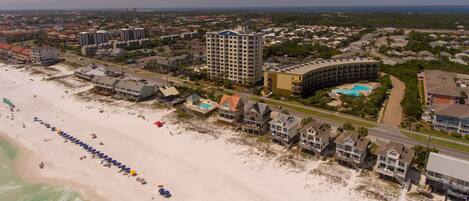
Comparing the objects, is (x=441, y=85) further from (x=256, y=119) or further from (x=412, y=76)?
(x=256, y=119)

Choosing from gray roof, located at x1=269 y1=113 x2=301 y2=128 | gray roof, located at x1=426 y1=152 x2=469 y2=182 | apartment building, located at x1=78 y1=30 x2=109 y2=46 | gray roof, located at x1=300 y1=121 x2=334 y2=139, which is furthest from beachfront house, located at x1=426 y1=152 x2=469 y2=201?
apartment building, located at x1=78 y1=30 x2=109 y2=46

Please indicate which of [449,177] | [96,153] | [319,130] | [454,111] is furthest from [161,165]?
[454,111]

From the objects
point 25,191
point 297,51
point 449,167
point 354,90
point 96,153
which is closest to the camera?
point 449,167

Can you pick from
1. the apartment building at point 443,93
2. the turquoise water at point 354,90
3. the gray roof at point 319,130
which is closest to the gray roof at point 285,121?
the gray roof at point 319,130

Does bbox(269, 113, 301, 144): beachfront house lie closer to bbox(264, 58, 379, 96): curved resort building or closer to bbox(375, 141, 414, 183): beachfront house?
bbox(375, 141, 414, 183): beachfront house

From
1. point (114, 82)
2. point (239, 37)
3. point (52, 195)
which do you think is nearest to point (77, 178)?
point (52, 195)

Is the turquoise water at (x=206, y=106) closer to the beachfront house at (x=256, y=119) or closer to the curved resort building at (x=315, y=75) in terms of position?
the beachfront house at (x=256, y=119)

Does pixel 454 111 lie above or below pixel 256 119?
above
